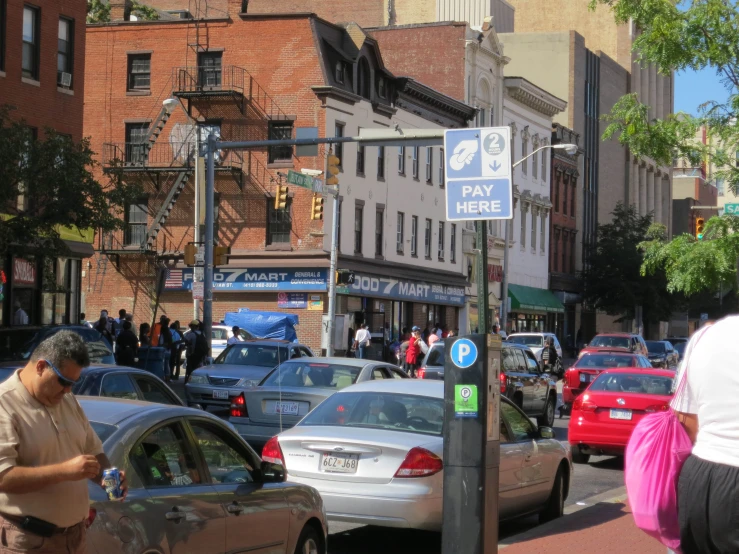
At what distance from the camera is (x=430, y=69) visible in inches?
2329

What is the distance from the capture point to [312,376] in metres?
17.0

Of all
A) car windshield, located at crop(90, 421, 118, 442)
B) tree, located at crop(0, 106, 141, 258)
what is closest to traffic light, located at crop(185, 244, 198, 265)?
tree, located at crop(0, 106, 141, 258)

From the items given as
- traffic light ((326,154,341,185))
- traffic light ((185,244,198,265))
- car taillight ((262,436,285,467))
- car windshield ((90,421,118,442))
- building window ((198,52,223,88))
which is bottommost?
car taillight ((262,436,285,467))

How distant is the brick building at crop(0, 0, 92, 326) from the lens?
32469mm

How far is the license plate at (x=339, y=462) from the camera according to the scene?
10.3 m

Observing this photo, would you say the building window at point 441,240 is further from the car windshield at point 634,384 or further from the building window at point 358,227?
the car windshield at point 634,384

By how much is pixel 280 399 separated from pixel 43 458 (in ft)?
34.3

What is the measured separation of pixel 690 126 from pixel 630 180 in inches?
2603

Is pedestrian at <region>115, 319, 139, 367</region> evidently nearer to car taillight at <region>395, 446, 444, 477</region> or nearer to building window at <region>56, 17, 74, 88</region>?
building window at <region>56, 17, 74, 88</region>

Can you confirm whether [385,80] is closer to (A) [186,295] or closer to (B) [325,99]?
(B) [325,99]

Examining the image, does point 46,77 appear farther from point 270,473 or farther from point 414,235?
point 270,473

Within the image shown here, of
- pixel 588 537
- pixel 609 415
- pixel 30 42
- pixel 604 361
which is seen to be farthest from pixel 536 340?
pixel 588 537

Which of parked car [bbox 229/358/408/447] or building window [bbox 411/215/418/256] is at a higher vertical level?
building window [bbox 411/215/418/256]

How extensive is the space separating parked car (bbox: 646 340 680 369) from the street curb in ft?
93.7
